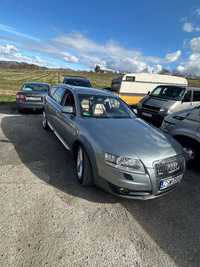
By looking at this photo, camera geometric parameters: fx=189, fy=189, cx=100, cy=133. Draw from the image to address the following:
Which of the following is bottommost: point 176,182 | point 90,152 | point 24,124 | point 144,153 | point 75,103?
point 24,124

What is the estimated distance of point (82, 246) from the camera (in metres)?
2.13

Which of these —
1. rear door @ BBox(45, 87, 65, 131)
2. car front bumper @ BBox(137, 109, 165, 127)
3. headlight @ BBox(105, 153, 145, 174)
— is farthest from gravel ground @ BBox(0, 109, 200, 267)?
car front bumper @ BBox(137, 109, 165, 127)

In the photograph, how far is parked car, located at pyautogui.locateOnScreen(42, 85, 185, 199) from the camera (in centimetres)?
257

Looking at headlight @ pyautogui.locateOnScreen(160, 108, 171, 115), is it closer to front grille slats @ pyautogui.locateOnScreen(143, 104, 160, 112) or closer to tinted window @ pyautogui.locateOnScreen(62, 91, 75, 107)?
front grille slats @ pyautogui.locateOnScreen(143, 104, 160, 112)

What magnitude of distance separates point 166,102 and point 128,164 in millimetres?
5283

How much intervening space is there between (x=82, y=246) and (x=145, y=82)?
1087 centimetres

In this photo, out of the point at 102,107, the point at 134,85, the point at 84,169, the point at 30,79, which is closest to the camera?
the point at 84,169

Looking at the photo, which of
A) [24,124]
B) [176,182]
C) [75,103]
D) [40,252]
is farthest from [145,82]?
[40,252]

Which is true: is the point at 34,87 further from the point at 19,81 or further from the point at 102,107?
the point at 19,81

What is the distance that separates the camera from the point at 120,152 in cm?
263

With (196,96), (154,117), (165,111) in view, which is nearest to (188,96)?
(196,96)

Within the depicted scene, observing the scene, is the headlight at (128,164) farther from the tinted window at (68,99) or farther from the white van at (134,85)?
the white van at (134,85)

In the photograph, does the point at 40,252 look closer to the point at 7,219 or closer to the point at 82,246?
the point at 82,246

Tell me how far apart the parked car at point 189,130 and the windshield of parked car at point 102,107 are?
119 cm
